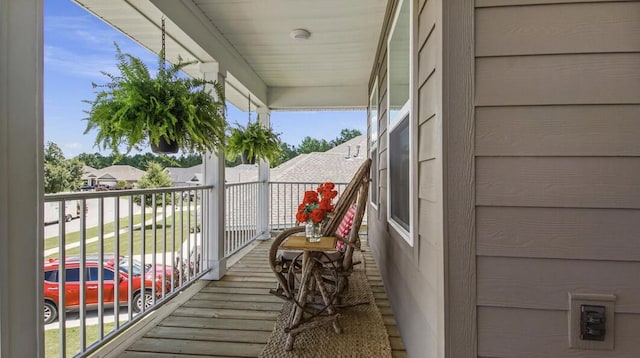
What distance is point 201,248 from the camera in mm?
3148

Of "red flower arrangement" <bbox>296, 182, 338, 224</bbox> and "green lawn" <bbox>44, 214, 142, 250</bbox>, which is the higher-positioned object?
"red flower arrangement" <bbox>296, 182, 338, 224</bbox>

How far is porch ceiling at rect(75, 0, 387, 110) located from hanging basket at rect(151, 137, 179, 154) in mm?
955

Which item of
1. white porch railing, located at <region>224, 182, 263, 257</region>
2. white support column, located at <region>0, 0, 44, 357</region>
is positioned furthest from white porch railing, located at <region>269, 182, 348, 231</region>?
white support column, located at <region>0, 0, 44, 357</region>

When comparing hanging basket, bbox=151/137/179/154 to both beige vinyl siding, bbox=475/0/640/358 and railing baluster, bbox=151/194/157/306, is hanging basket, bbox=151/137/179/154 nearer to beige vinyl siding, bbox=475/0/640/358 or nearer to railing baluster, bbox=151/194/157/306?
railing baluster, bbox=151/194/157/306

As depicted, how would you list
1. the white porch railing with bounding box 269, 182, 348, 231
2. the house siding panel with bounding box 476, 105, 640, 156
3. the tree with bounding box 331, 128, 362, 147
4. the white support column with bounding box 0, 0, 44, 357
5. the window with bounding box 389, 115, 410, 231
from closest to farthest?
the house siding panel with bounding box 476, 105, 640, 156, the white support column with bounding box 0, 0, 44, 357, the window with bounding box 389, 115, 410, 231, the white porch railing with bounding box 269, 182, 348, 231, the tree with bounding box 331, 128, 362, 147

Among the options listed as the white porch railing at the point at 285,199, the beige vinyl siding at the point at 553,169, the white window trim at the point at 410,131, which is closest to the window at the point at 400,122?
the white window trim at the point at 410,131

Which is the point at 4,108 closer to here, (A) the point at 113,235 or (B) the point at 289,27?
(A) the point at 113,235

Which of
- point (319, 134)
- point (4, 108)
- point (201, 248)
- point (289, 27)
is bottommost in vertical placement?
point (201, 248)

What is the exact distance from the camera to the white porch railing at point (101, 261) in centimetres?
164

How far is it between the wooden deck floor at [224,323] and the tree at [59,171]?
42.3 inches

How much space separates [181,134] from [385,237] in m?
1.93

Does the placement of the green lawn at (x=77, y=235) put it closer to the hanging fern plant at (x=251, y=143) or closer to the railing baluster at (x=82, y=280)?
the railing baluster at (x=82, y=280)

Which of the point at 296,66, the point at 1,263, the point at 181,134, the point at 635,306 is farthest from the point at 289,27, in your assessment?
the point at 635,306

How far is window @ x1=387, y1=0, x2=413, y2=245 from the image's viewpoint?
182 centimetres
